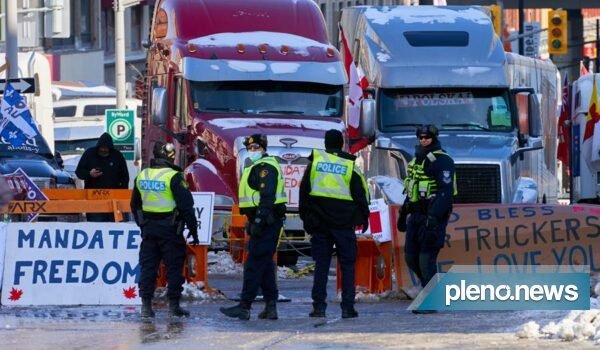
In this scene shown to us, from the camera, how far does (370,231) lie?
1742 cm

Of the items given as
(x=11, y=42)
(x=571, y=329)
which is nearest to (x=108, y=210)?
(x=571, y=329)

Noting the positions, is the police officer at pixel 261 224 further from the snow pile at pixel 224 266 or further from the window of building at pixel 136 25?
the window of building at pixel 136 25

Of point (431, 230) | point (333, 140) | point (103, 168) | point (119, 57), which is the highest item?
point (333, 140)

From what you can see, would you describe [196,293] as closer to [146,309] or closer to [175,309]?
[175,309]

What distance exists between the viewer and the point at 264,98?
75.0ft

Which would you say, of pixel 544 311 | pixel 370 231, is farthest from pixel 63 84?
pixel 544 311

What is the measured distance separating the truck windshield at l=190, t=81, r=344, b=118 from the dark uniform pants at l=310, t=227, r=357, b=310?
769 cm

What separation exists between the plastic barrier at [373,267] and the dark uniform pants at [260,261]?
2.16 meters

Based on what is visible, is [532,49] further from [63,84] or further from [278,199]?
[278,199]

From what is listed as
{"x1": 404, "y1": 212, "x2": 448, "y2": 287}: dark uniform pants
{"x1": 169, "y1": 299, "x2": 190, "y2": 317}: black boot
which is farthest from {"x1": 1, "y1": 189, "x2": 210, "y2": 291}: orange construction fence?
{"x1": 404, "y1": 212, "x2": 448, "y2": 287}: dark uniform pants

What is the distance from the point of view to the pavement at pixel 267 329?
42.3 feet

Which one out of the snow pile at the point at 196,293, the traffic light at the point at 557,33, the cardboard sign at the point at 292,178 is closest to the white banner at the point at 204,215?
the snow pile at the point at 196,293

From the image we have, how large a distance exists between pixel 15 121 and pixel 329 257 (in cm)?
1430

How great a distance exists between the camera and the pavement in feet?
42.3
